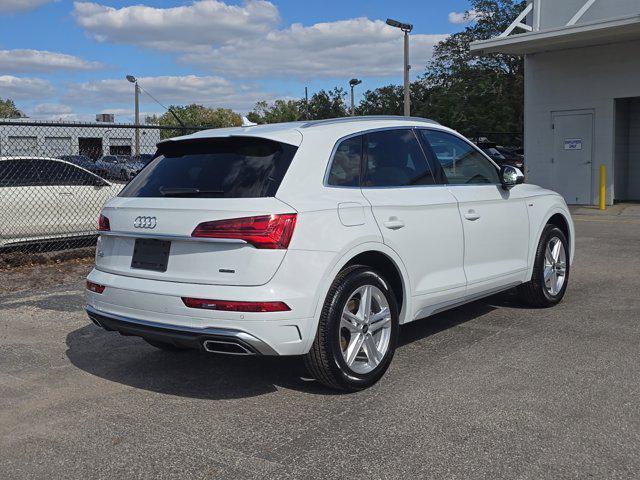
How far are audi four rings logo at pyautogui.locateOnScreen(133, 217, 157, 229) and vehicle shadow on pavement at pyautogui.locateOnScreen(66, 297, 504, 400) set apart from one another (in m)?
1.15

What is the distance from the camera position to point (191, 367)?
208 inches

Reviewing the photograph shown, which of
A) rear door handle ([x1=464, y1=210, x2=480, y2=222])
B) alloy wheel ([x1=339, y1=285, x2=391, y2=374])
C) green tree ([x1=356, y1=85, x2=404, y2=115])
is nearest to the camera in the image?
alloy wheel ([x1=339, y1=285, x2=391, y2=374])

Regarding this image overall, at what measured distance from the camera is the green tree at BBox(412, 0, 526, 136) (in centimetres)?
4197

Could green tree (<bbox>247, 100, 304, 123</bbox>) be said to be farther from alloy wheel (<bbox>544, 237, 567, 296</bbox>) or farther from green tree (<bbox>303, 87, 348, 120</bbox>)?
alloy wheel (<bbox>544, 237, 567, 296</bbox>)

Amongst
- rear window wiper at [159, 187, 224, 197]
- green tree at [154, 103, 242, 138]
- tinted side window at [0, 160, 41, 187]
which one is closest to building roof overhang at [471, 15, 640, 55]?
tinted side window at [0, 160, 41, 187]

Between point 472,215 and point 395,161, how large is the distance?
2.96ft

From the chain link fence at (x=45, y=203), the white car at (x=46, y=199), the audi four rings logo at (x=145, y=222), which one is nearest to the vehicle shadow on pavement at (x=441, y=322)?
the audi four rings logo at (x=145, y=222)

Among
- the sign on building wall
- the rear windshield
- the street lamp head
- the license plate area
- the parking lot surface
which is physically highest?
the street lamp head

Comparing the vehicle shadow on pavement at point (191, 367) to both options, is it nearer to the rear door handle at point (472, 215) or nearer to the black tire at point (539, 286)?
the black tire at point (539, 286)

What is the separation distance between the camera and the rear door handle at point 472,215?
18.3ft

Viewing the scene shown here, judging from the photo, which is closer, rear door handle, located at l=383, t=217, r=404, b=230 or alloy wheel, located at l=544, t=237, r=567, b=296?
rear door handle, located at l=383, t=217, r=404, b=230

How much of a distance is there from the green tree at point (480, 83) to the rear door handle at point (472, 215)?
37749 mm

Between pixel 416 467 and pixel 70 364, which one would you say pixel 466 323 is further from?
pixel 70 364

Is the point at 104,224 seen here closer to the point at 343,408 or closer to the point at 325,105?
the point at 343,408
